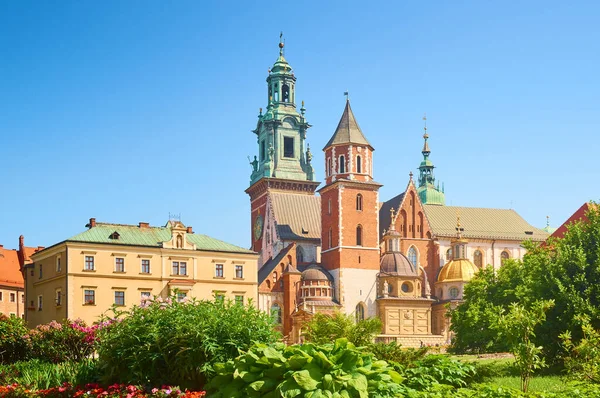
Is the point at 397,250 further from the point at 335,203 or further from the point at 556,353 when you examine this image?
the point at 556,353

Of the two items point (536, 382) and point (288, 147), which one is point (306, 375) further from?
point (288, 147)

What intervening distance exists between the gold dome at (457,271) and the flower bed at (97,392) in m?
58.6

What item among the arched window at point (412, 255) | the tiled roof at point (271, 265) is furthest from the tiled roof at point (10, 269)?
the arched window at point (412, 255)

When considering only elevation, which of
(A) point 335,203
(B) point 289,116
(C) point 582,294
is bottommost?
(C) point 582,294

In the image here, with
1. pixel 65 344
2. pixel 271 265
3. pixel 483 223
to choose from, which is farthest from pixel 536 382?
pixel 483 223

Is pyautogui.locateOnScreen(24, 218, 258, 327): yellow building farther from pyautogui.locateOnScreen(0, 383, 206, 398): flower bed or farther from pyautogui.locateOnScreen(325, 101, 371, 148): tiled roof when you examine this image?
Result: pyautogui.locateOnScreen(0, 383, 206, 398): flower bed

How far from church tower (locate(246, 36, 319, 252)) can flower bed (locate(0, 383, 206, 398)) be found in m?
64.3

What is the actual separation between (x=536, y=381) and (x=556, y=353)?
735 centimetres

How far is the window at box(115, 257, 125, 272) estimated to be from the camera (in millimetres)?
53656

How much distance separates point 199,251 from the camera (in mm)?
56031

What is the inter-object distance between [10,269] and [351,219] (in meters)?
29.7

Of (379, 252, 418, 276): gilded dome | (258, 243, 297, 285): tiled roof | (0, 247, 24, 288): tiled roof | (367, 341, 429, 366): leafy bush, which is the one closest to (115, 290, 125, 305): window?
(258, 243, 297, 285): tiled roof

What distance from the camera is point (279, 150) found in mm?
85312

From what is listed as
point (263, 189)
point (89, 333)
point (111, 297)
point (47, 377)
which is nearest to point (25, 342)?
point (89, 333)
